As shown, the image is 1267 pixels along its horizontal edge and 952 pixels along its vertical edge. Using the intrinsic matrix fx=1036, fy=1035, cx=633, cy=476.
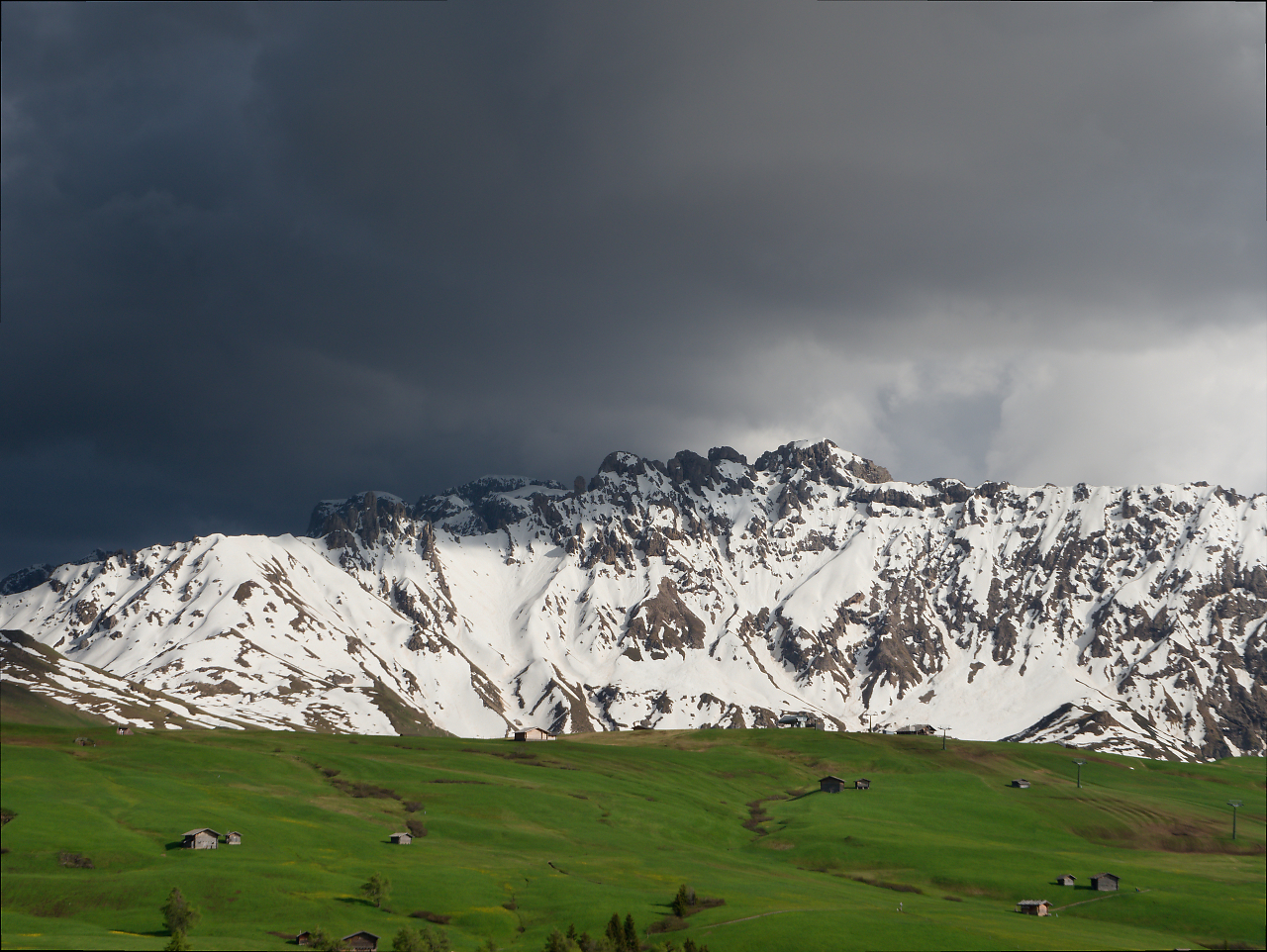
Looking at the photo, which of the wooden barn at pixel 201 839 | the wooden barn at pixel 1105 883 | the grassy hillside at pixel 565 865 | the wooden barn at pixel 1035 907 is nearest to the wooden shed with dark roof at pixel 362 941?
the grassy hillside at pixel 565 865

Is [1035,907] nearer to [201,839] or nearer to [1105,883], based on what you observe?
[1105,883]

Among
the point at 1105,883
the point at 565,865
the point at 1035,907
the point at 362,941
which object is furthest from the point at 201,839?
the point at 1105,883

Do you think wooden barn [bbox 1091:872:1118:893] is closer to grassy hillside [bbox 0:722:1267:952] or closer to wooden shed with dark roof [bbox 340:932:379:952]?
grassy hillside [bbox 0:722:1267:952]

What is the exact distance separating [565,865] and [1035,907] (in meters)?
63.3

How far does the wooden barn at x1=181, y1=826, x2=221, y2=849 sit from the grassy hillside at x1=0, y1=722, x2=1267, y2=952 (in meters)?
2.30

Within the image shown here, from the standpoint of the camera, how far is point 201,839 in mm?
142125

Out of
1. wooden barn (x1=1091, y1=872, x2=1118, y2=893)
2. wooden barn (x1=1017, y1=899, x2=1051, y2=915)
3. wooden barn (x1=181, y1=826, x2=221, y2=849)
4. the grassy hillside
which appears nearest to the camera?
the grassy hillside

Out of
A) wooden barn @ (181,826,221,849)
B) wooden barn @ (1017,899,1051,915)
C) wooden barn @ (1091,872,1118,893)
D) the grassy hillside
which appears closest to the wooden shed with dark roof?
the grassy hillside

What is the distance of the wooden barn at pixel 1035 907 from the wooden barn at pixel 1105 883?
7.07m

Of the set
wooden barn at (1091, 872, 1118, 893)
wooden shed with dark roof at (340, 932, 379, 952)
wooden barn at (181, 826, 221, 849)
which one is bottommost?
Result: wooden shed with dark roof at (340, 932, 379, 952)

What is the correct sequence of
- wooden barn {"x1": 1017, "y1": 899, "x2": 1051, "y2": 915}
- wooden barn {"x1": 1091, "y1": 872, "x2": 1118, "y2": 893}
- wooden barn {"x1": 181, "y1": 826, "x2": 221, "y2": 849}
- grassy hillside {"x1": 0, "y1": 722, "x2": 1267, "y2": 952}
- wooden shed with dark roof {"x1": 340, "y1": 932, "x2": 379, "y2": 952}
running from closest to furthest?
wooden shed with dark roof {"x1": 340, "y1": 932, "x2": 379, "y2": 952} → grassy hillside {"x1": 0, "y1": 722, "x2": 1267, "y2": 952} → wooden barn {"x1": 1017, "y1": 899, "x2": 1051, "y2": 915} → wooden barn {"x1": 1091, "y1": 872, "x2": 1118, "y2": 893} → wooden barn {"x1": 181, "y1": 826, "x2": 221, "y2": 849}

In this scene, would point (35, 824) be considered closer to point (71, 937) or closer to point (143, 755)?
point (71, 937)

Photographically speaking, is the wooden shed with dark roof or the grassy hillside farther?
the grassy hillside

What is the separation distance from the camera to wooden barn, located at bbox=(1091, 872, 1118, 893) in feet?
409
